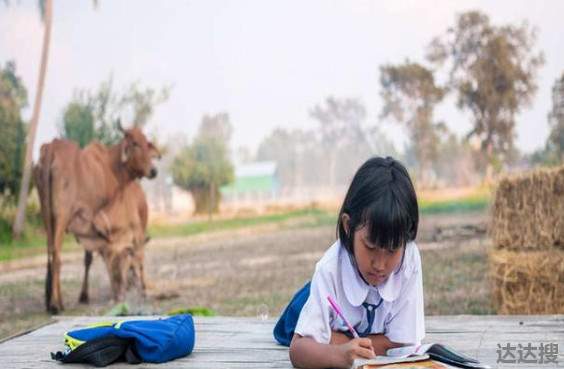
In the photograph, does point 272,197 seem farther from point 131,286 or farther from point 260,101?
point 131,286

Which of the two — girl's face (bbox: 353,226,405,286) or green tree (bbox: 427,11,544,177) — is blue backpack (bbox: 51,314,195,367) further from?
green tree (bbox: 427,11,544,177)

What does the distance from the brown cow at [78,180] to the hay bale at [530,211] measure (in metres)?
2.41

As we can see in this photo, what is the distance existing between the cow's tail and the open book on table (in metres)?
3.56

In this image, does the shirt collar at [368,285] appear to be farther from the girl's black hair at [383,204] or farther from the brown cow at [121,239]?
the brown cow at [121,239]

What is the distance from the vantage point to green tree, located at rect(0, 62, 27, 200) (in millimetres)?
5504

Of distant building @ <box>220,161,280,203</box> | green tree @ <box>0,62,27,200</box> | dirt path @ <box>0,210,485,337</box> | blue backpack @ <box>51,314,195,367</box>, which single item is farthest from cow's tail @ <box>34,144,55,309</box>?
blue backpack @ <box>51,314,195,367</box>

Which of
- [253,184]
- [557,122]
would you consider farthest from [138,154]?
[557,122]

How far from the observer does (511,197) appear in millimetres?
4742

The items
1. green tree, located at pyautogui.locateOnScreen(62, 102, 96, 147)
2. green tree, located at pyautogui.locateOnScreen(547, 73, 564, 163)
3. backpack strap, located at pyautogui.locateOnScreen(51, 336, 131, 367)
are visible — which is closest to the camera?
backpack strap, located at pyautogui.locateOnScreen(51, 336, 131, 367)

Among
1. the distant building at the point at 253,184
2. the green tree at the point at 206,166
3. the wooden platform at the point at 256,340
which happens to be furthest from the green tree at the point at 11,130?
the wooden platform at the point at 256,340

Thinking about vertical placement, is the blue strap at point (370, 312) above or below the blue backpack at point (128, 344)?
above

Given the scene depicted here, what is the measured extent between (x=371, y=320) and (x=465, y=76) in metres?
4.19

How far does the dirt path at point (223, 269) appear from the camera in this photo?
18.2ft

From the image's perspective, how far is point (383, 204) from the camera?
2062 millimetres
